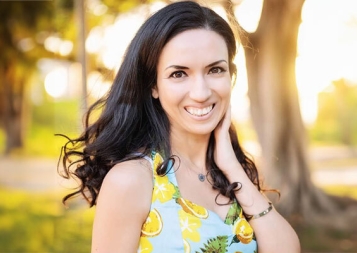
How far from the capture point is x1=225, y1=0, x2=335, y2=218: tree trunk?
6.86m

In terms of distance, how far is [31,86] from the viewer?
13.1 m

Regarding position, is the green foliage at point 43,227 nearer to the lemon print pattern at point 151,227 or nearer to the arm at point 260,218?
the arm at point 260,218

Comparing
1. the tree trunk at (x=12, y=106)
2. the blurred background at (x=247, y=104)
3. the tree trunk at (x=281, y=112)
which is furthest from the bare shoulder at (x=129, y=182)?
the tree trunk at (x=12, y=106)

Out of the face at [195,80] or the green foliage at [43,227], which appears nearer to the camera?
the face at [195,80]

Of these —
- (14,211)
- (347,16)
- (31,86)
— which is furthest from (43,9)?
(347,16)

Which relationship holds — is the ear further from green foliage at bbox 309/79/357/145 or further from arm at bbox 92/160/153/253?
green foliage at bbox 309/79/357/145

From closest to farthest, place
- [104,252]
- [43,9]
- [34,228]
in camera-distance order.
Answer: [104,252] < [34,228] < [43,9]

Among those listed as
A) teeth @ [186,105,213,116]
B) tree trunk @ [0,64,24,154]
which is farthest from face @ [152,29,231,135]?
tree trunk @ [0,64,24,154]

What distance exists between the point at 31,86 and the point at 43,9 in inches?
77.9

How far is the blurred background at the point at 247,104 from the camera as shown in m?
6.80

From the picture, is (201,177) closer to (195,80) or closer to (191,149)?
(191,149)

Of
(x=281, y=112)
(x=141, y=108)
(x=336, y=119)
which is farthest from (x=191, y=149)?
(x=336, y=119)

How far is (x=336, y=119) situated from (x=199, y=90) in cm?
1035

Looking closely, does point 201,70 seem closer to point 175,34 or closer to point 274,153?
point 175,34
